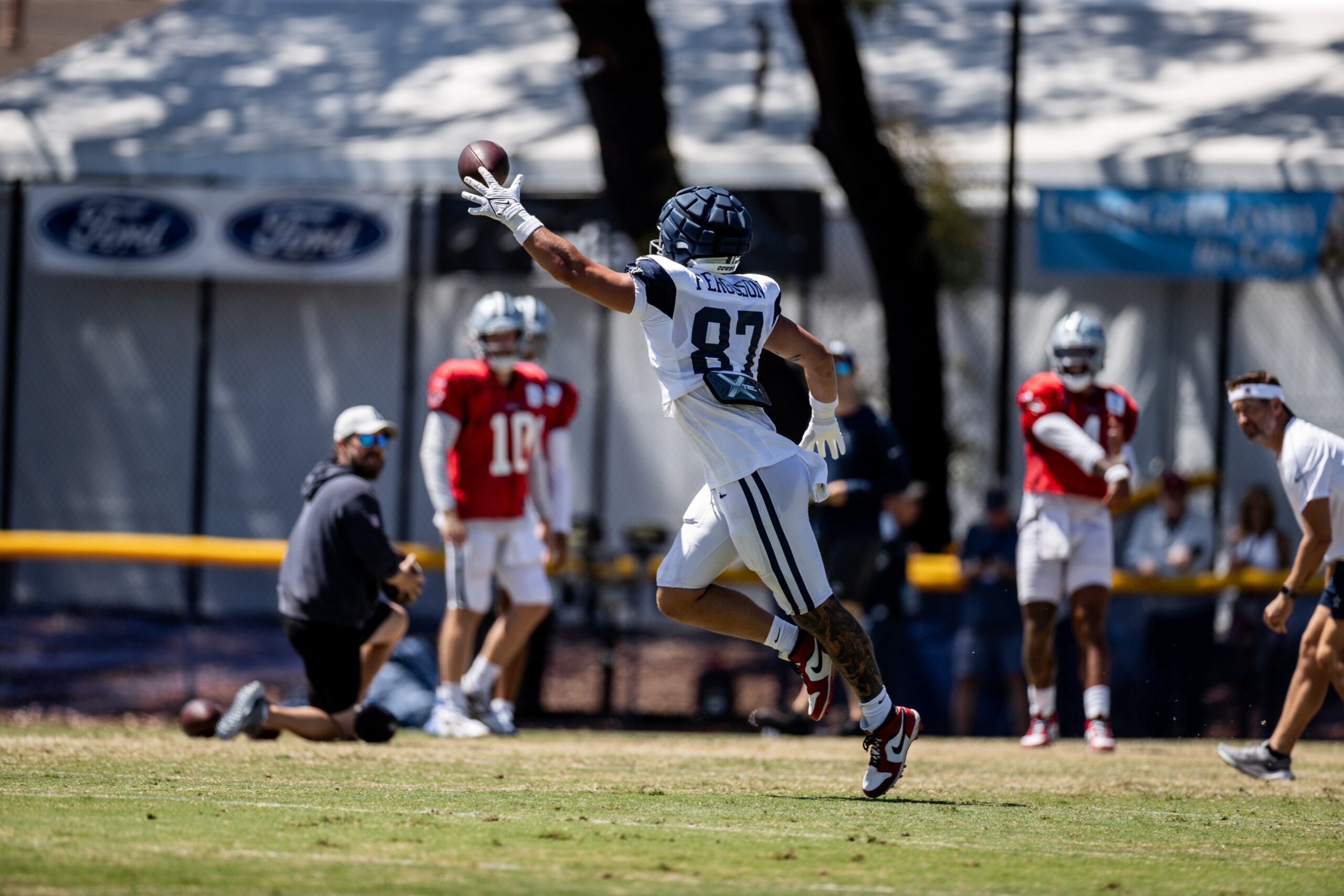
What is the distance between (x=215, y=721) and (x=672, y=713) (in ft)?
14.4

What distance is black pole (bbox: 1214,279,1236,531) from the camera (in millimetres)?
14183

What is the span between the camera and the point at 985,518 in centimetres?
1170

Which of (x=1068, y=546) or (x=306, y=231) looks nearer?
(x=1068, y=546)

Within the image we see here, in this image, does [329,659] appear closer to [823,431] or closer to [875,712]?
[823,431]

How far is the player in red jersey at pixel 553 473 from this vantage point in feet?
33.4

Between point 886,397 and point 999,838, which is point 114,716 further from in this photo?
point 999,838

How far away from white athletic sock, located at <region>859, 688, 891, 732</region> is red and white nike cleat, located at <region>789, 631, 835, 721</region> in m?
0.18

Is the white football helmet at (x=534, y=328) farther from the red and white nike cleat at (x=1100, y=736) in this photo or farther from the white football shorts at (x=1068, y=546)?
the red and white nike cleat at (x=1100, y=736)

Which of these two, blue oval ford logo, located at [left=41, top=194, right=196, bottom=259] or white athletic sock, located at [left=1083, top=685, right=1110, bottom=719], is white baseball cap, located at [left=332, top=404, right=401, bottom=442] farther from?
blue oval ford logo, located at [left=41, top=194, right=196, bottom=259]

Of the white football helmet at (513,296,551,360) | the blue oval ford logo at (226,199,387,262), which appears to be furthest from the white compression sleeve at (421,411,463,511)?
the blue oval ford logo at (226,199,387,262)

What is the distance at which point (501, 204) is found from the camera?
6562mm

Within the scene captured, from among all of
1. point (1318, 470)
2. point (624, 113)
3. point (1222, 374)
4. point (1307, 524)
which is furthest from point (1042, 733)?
point (1222, 374)

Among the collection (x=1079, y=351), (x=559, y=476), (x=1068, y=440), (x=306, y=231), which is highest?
(x=306, y=231)

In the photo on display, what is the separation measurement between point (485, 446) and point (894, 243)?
5461mm
